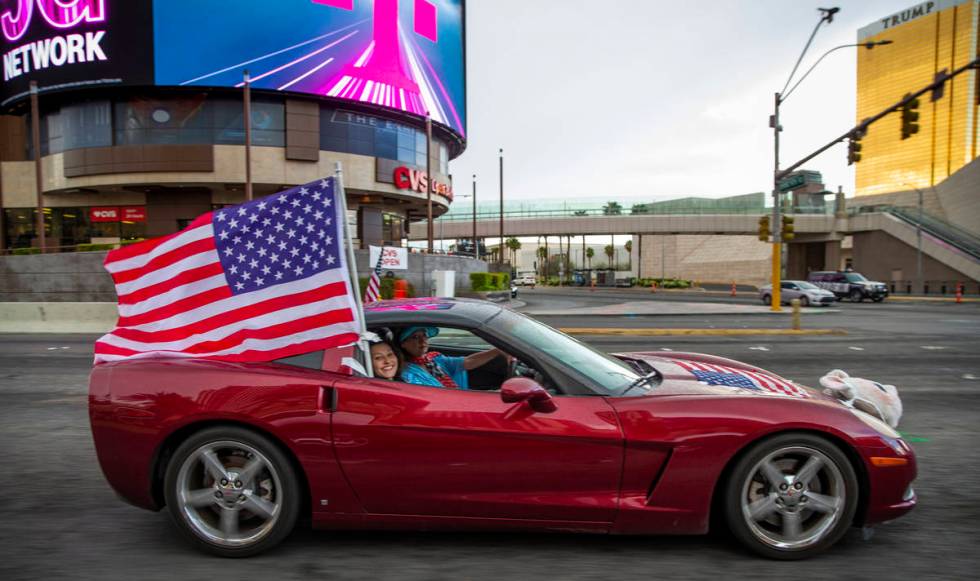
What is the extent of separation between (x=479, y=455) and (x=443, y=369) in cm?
102

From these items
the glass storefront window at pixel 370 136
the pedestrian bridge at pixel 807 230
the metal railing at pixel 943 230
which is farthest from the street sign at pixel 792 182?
the metal railing at pixel 943 230

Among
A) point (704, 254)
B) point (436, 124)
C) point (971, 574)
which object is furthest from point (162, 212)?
point (704, 254)

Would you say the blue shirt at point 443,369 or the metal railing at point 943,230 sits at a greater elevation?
the metal railing at point 943,230

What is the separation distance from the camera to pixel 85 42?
98.3ft

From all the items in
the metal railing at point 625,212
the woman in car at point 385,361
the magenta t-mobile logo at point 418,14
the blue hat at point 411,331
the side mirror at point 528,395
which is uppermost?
the magenta t-mobile logo at point 418,14

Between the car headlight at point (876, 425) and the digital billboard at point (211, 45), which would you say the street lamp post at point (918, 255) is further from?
the car headlight at point (876, 425)

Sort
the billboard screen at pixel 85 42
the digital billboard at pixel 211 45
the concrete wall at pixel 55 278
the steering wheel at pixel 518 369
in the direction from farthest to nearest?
the digital billboard at pixel 211 45 → the billboard screen at pixel 85 42 → the concrete wall at pixel 55 278 → the steering wheel at pixel 518 369

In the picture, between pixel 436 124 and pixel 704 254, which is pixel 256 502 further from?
pixel 704 254

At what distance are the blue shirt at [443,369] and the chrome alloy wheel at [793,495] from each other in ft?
5.39

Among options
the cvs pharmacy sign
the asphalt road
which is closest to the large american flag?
the asphalt road

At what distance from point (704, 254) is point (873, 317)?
238 ft

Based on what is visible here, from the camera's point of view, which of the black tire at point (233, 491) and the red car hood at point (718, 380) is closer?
the black tire at point (233, 491)

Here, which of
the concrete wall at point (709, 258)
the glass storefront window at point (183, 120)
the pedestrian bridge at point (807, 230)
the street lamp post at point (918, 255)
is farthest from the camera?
the concrete wall at point (709, 258)

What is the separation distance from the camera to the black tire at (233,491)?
293 cm
